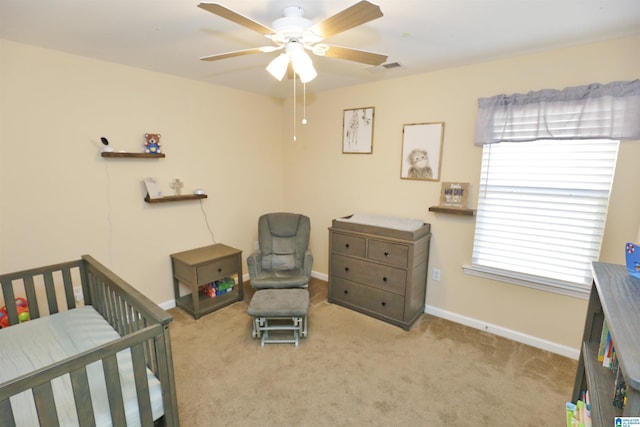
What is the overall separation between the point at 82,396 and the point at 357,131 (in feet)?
10.2

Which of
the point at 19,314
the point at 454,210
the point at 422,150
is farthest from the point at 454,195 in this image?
the point at 19,314

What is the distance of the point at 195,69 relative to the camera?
2.85 m

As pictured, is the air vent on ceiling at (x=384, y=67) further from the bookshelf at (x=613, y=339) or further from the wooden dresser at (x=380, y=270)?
the bookshelf at (x=613, y=339)

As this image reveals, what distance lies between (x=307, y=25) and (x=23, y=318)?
2.77 metres

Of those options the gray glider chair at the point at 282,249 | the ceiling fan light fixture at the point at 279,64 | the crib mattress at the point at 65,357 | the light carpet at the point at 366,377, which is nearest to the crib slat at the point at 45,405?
the crib mattress at the point at 65,357

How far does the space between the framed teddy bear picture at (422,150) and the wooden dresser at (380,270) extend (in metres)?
0.55

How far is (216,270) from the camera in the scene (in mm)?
3182

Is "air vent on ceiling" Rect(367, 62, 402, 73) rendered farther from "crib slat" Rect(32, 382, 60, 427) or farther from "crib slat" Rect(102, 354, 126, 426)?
"crib slat" Rect(32, 382, 60, 427)

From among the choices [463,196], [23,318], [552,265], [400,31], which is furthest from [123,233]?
[552,265]

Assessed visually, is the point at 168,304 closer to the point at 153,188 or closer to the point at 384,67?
the point at 153,188

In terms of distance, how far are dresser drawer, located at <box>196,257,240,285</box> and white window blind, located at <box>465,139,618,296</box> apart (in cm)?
244

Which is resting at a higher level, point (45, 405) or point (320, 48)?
point (320, 48)

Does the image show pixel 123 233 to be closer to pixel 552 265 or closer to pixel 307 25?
pixel 307 25

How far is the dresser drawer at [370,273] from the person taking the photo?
2.90 metres
